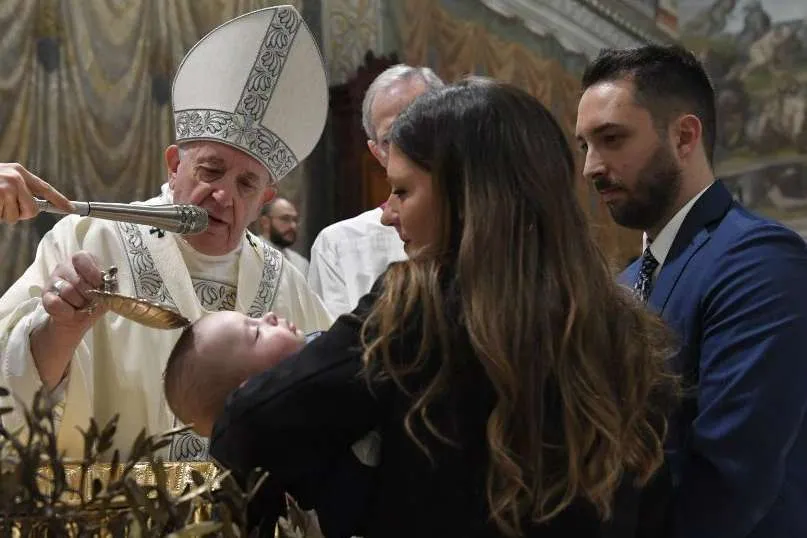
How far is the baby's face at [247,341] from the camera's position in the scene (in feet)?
5.80

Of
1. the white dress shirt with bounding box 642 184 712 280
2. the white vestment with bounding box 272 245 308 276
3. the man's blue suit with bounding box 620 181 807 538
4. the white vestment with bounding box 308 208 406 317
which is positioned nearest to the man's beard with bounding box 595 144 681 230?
the white dress shirt with bounding box 642 184 712 280

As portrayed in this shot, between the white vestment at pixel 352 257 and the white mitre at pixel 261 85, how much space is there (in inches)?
35.3

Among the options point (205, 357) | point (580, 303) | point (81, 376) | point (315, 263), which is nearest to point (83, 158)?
point (315, 263)

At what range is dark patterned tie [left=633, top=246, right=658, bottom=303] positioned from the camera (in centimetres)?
258

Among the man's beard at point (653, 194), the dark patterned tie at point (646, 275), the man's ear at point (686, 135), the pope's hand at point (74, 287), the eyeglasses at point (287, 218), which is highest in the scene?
the eyeglasses at point (287, 218)

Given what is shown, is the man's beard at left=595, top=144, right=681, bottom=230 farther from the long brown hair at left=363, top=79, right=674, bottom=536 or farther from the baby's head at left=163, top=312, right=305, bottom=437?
the baby's head at left=163, top=312, right=305, bottom=437

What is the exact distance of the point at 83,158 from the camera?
5.46m

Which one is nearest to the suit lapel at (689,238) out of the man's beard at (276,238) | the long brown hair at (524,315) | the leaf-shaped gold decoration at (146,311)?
the long brown hair at (524,315)

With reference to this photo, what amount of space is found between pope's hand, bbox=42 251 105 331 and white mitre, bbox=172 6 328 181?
117 cm

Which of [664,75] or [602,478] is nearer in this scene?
[602,478]

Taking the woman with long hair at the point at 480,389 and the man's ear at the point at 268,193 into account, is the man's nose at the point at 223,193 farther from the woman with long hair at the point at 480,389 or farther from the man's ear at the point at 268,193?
the woman with long hair at the point at 480,389

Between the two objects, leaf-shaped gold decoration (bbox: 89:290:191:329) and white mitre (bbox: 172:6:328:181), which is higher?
white mitre (bbox: 172:6:328:181)

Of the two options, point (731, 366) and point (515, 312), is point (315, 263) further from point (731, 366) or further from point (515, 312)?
point (515, 312)

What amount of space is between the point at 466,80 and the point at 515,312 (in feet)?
1.42
